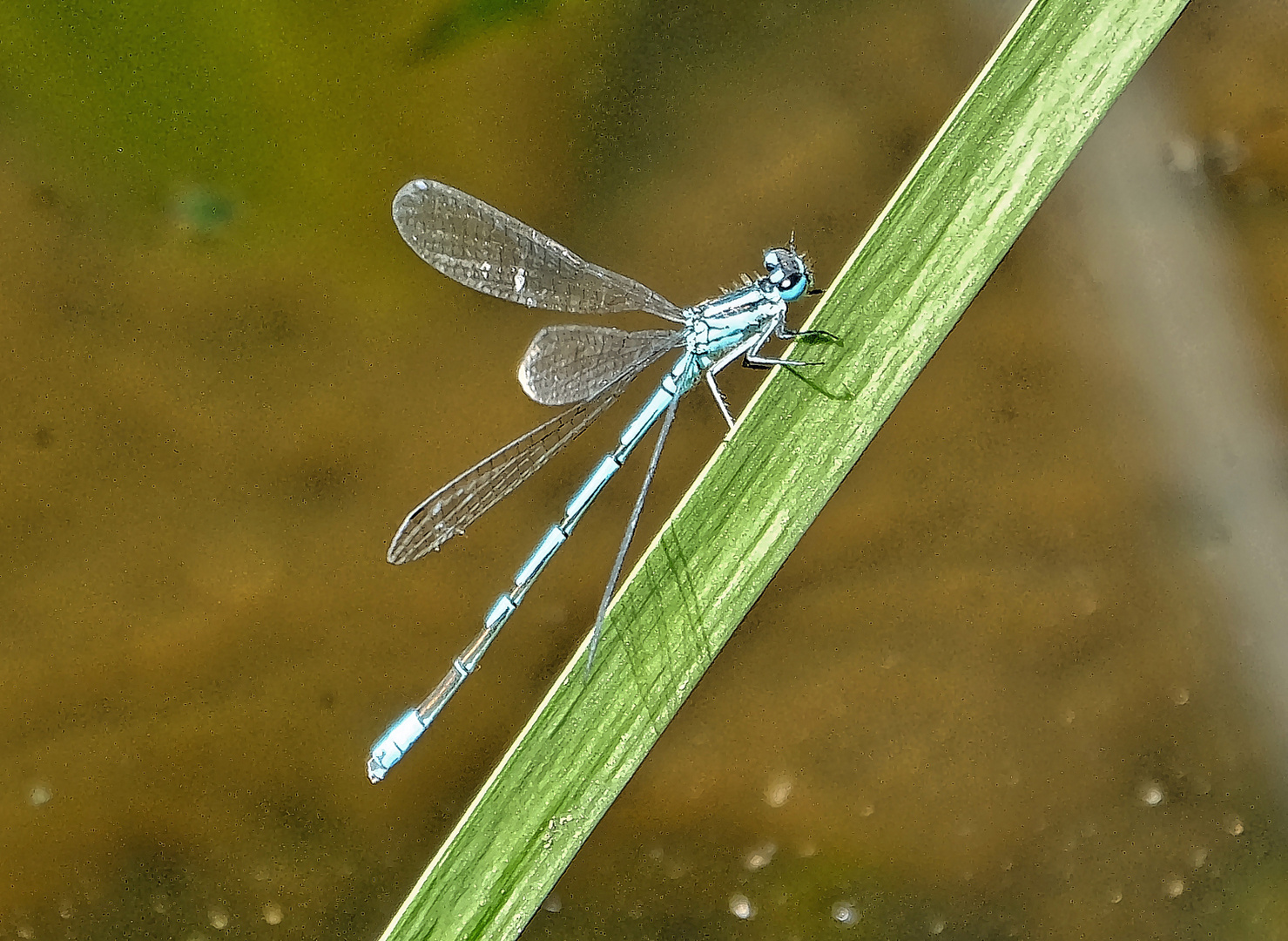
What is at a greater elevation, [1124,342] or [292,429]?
[292,429]

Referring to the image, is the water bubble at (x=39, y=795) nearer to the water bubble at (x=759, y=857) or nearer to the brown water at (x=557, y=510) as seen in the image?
the brown water at (x=557, y=510)

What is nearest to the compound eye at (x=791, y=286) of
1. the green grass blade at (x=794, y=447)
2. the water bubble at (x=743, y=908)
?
the green grass blade at (x=794, y=447)

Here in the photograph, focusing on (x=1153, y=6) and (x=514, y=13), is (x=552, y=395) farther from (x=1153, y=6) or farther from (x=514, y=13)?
(x=1153, y=6)

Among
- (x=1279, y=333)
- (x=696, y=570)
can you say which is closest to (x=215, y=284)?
(x=696, y=570)

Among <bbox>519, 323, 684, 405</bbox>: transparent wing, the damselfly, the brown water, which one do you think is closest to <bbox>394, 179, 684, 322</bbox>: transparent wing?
the damselfly

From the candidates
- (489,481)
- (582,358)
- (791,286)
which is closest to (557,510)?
(489,481)

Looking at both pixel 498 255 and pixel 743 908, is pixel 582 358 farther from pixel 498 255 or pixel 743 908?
pixel 743 908

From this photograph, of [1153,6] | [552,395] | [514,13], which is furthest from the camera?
[514,13]
